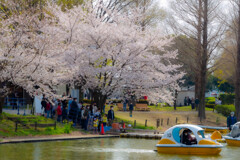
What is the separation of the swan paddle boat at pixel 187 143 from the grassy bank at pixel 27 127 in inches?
373

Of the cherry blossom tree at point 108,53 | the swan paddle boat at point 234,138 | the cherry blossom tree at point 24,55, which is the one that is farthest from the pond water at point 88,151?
the cherry blossom tree at point 108,53

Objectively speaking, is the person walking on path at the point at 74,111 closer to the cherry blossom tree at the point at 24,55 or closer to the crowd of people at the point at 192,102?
the cherry blossom tree at the point at 24,55

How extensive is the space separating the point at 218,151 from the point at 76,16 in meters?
17.8

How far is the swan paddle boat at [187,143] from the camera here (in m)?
23.0

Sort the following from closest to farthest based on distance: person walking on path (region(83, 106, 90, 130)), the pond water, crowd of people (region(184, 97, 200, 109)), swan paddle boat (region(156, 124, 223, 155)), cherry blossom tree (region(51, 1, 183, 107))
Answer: the pond water → swan paddle boat (region(156, 124, 223, 155)) → person walking on path (region(83, 106, 90, 130)) → cherry blossom tree (region(51, 1, 183, 107)) → crowd of people (region(184, 97, 200, 109))

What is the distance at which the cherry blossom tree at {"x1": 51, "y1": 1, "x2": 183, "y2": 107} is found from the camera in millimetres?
35500

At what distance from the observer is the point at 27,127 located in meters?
29.9

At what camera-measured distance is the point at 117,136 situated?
3219 cm

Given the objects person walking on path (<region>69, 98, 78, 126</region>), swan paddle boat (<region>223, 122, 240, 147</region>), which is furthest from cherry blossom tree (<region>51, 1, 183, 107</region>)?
swan paddle boat (<region>223, 122, 240, 147</region>)

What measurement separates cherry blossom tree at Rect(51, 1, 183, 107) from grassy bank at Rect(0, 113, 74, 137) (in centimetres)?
467

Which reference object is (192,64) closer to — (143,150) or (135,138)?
(135,138)

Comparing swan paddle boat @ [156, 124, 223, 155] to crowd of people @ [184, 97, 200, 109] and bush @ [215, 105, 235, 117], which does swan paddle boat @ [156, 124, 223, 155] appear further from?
crowd of people @ [184, 97, 200, 109]

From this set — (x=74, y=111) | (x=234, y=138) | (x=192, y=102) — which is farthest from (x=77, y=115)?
(x=192, y=102)

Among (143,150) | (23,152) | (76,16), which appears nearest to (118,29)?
(76,16)
